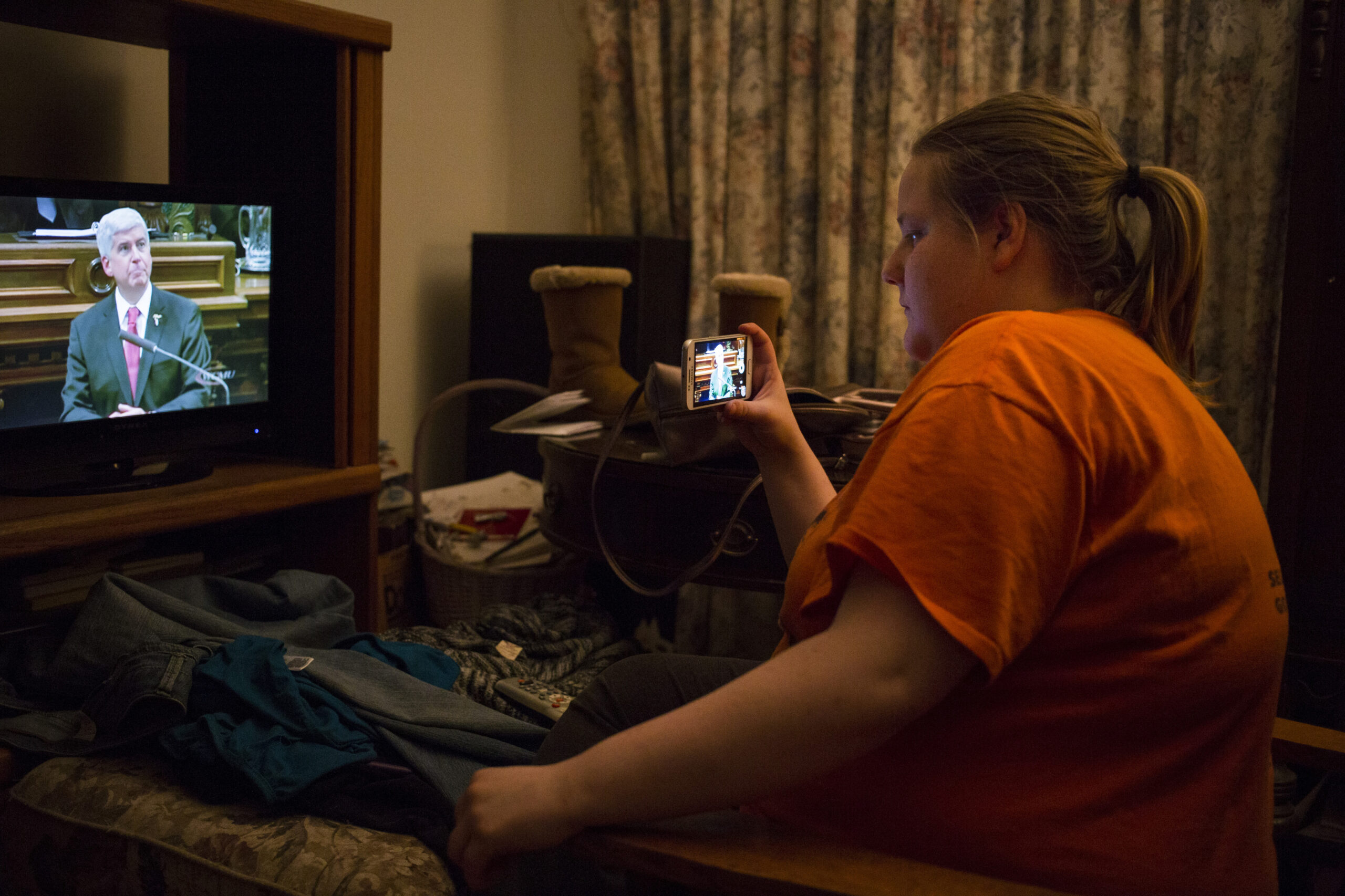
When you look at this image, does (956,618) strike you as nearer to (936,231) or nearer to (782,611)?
(782,611)

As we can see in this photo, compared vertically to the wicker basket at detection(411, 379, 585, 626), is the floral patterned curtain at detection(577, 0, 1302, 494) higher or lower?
higher

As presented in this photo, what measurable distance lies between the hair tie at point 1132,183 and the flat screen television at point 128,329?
1.33 meters

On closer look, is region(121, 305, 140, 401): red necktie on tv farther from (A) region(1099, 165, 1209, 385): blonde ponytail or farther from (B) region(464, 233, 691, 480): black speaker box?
(A) region(1099, 165, 1209, 385): blonde ponytail

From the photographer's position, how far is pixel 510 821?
2.32 feet

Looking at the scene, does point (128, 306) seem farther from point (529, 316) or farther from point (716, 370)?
point (529, 316)

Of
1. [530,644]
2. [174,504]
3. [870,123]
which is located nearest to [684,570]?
[530,644]

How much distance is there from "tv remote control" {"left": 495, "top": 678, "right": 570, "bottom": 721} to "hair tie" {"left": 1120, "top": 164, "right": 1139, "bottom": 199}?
3.03 ft

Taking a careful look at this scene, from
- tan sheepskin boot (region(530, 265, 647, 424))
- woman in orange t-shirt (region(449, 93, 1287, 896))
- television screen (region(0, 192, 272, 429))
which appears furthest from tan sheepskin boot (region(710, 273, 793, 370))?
woman in orange t-shirt (region(449, 93, 1287, 896))

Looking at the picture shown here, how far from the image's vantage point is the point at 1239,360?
225cm

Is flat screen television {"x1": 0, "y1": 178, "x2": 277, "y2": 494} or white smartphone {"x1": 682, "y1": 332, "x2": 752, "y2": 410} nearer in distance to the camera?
white smartphone {"x1": 682, "y1": 332, "x2": 752, "y2": 410}

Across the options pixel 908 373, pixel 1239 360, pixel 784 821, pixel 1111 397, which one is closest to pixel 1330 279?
pixel 1239 360

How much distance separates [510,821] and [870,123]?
225 centimetres

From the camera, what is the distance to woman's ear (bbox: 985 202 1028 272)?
0.87 m

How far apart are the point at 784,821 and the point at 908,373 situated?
6.25ft
